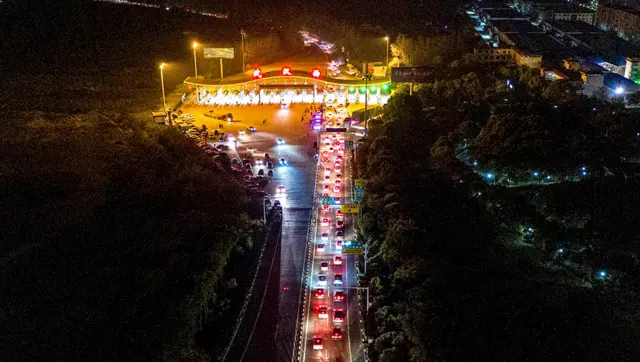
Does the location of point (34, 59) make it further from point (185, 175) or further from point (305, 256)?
point (305, 256)

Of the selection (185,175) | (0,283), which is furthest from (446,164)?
(0,283)

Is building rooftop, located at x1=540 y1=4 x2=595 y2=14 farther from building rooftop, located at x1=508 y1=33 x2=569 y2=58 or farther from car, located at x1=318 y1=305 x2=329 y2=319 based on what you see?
car, located at x1=318 y1=305 x2=329 y2=319

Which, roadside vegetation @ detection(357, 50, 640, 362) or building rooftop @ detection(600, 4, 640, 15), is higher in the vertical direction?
building rooftop @ detection(600, 4, 640, 15)

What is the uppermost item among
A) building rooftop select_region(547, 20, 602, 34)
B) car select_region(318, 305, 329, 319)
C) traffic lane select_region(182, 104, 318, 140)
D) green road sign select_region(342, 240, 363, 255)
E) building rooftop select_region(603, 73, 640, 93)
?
building rooftop select_region(547, 20, 602, 34)

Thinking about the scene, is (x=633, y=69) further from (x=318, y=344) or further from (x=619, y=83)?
(x=318, y=344)

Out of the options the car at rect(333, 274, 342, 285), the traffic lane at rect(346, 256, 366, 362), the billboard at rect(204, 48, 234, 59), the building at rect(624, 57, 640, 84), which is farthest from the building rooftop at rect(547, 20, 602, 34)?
the car at rect(333, 274, 342, 285)

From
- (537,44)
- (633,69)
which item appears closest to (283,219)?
(633,69)

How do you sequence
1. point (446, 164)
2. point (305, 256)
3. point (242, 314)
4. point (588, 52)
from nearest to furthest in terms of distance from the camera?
1. point (242, 314)
2. point (305, 256)
3. point (446, 164)
4. point (588, 52)
